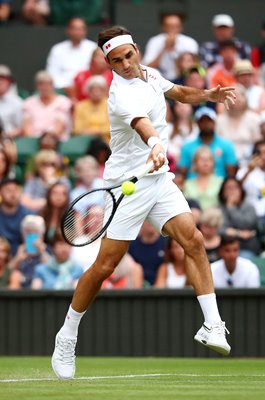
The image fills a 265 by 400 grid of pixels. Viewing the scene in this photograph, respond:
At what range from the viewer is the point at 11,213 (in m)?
14.6

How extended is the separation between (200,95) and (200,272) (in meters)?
1.31

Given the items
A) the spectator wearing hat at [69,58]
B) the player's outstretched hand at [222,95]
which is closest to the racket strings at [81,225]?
the player's outstretched hand at [222,95]

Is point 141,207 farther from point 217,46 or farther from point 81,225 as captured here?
point 217,46

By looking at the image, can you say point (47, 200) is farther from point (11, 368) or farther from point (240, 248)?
point (11, 368)

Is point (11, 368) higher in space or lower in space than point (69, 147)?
lower

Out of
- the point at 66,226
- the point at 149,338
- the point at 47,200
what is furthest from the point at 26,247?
the point at 66,226

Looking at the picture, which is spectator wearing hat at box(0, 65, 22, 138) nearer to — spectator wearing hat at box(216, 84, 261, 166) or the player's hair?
spectator wearing hat at box(216, 84, 261, 166)

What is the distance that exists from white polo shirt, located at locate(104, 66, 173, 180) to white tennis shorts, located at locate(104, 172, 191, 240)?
0.12 m

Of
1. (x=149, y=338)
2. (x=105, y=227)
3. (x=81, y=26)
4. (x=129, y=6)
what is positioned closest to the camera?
(x=105, y=227)

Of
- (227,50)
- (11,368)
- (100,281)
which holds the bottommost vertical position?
(11,368)

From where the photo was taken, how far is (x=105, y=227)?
27.9ft

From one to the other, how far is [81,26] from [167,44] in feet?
3.80

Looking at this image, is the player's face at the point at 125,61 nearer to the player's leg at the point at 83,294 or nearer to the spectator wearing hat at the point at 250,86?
the player's leg at the point at 83,294

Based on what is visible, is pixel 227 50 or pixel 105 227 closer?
pixel 105 227
